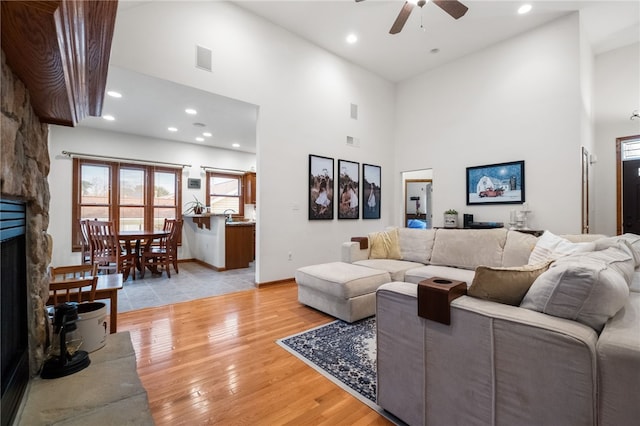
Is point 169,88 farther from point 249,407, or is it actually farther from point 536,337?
point 536,337

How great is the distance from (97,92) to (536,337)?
2.21 meters

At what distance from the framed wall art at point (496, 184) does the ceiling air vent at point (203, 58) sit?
462 centimetres

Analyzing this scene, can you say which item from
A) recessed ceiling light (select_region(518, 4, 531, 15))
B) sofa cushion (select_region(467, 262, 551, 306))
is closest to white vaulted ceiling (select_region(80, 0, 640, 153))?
recessed ceiling light (select_region(518, 4, 531, 15))

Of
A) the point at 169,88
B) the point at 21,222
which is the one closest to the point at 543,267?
the point at 21,222

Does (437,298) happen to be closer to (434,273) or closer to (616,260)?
(616,260)

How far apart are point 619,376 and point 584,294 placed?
268 mm

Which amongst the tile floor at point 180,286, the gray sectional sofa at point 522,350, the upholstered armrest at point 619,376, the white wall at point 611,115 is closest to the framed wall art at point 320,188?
the tile floor at point 180,286

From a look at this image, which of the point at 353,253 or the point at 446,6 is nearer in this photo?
the point at 446,6

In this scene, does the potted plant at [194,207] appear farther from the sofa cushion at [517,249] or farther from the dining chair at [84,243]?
the sofa cushion at [517,249]

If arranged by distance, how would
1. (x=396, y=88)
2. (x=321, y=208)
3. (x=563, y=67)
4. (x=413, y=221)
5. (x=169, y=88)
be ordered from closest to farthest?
(x=169, y=88)
(x=563, y=67)
(x=321, y=208)
(x=396, y=88)
(x=413, y=221)

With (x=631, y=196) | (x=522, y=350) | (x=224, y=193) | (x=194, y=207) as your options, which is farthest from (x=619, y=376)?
(x=224, y=193)

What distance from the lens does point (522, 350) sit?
1035mm

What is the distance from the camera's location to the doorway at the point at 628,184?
4660 millimetres

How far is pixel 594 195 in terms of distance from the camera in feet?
16.4
